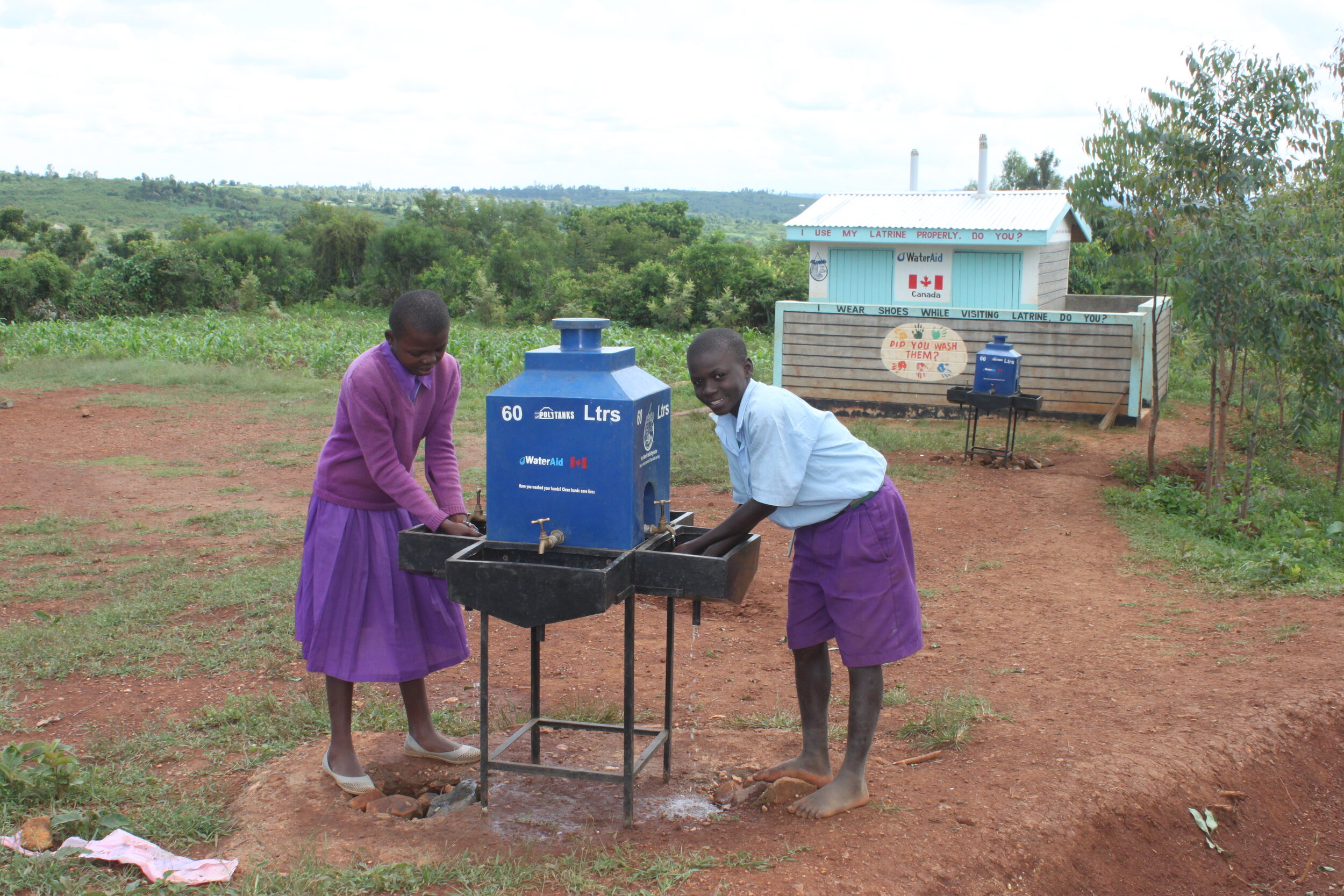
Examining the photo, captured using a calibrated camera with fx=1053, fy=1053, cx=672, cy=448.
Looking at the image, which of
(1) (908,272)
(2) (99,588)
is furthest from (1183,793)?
(1) (908,272)

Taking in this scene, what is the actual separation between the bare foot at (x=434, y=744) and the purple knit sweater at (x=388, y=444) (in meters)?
0.86

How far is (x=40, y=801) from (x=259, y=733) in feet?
2.68

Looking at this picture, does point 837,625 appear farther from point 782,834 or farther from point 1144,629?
point 1144,629

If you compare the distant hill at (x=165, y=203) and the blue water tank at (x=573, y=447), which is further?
the distant hill at (x=165, y=203)

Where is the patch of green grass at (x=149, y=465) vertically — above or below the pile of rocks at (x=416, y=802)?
above

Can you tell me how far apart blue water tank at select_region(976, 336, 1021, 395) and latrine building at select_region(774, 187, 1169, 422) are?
68.8 inches

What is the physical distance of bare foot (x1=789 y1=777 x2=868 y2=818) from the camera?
331 cm

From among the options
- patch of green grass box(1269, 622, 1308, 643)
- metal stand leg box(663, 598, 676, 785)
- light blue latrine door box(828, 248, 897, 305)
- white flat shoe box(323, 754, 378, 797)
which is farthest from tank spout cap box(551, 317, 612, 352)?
light blue latrine door box(828, 248, 897, 305)

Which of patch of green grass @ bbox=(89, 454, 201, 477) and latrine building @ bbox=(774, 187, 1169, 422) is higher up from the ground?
latrine building @ bbox=(774, 187, 1169, 422)

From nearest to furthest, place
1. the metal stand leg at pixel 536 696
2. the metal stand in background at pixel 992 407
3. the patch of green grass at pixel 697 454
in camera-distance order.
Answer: the metal stand leg at pixel 536 696, the patch of green grass at pixel 697 454, the metal stand in background at pixel 992 407

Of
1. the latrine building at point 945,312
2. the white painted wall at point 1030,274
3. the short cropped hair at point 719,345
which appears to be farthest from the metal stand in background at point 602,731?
the white painted wall at point 1030,274

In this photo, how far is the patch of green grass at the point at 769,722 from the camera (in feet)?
13.9

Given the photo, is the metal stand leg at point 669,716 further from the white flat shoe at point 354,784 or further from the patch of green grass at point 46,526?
the patch of green grass at point 46,526

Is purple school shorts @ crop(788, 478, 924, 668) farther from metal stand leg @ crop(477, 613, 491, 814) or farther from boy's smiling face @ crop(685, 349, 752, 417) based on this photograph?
metal stand leg @ crop(477, 613, 491, 814)
